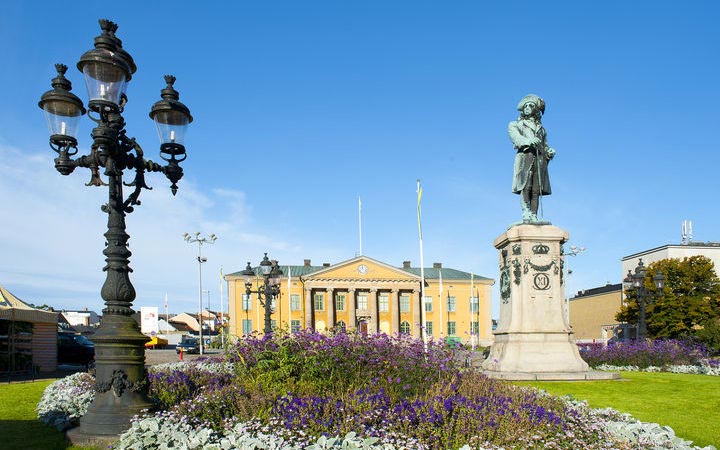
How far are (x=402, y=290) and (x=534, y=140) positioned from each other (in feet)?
233

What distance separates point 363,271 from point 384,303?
562 centimetres

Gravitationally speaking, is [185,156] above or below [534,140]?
below

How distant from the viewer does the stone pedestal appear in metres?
12.7

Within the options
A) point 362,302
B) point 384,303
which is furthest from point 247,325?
point 384,303

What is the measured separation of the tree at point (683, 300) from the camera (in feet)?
157

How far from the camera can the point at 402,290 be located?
83.9 metres

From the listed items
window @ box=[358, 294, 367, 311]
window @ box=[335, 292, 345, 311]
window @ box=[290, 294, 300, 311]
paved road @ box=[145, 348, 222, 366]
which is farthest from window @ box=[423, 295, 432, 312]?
paved road @ box=[145, 348, 222, 366]

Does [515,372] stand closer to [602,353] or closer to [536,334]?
[536,334]

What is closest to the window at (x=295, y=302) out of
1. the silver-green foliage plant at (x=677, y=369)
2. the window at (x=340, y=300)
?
the window at (x=340, y=300)

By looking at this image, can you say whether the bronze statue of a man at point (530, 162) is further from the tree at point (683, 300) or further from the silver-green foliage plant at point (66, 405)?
the tree at point (683, 300)

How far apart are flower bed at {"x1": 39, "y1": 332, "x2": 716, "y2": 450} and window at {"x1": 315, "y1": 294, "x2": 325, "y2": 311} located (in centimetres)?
7196

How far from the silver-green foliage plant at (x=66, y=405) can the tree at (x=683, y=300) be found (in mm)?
45065

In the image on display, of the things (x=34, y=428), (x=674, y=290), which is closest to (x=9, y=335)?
(x=34, y=428)

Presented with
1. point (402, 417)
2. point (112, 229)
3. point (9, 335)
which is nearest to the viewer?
point (402, 417)
